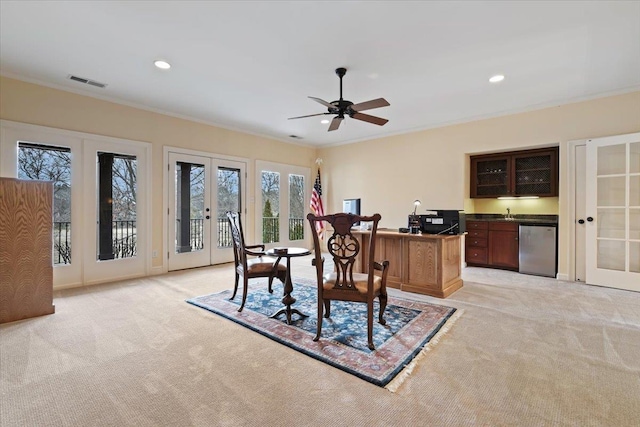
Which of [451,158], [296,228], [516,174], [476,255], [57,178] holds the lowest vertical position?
[476,255]

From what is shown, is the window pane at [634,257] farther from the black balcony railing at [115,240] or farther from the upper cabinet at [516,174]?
the black balcony railing at [115,240]

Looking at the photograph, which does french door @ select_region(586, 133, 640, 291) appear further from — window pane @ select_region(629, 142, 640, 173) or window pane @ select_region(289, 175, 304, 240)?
window pane @ select_region(289, 175, 304, 240)

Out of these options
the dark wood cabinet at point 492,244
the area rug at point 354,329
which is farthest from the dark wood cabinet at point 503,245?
the area rug at point 354,329

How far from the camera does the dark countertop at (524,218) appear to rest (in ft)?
16.1

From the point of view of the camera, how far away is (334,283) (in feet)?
8.25

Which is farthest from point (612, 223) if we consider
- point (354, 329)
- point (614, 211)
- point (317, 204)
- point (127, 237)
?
point (127, 237)

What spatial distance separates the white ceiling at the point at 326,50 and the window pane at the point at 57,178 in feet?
2.96

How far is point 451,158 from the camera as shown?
561cm

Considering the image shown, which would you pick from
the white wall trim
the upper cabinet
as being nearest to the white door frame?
the white wall trim

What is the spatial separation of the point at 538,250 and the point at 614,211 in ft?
3.64

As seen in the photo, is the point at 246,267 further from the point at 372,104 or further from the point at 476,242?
the point at 476,242

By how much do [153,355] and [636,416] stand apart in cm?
300

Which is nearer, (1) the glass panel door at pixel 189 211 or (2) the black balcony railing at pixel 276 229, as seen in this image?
(1) the glass panel door at pixel 189 211

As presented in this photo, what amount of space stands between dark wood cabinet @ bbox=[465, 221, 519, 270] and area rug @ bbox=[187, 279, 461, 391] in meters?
2.78
